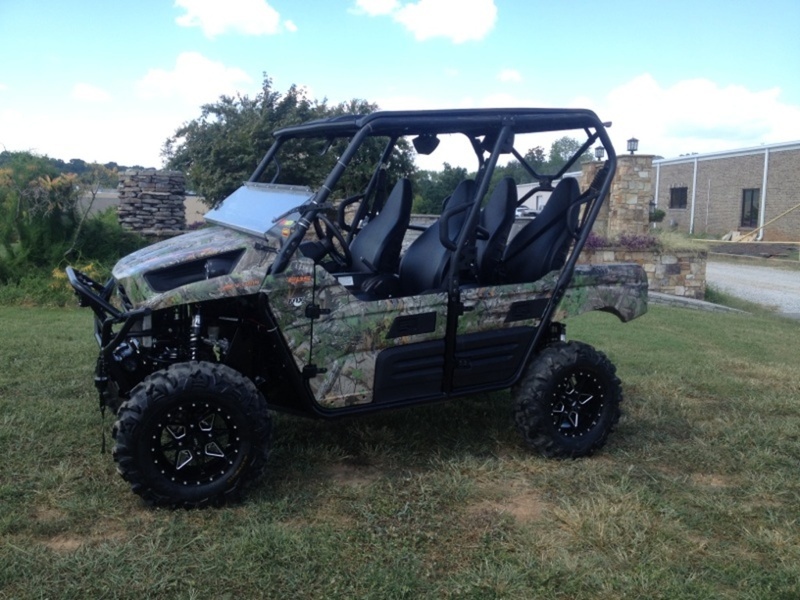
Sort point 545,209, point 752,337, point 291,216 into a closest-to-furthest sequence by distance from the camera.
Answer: point 291,216
point 545,209
point 752,337

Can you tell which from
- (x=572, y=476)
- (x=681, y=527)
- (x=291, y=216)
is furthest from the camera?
(x=572, y=476)

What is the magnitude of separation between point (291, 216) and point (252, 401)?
983 millimetres

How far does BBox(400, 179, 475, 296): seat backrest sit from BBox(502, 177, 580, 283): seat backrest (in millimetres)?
456

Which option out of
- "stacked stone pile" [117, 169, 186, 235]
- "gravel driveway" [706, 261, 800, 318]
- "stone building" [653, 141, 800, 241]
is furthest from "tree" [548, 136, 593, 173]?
"stone building" [653, 141, 800, 241]

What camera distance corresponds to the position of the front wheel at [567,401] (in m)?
4.70

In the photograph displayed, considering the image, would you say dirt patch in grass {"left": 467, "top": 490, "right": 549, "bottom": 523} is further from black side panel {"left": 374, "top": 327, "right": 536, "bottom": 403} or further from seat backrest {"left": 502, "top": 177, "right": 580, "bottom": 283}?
seat backrest {"left": 502, "top": 177, "right": 580, "bottom": 283}

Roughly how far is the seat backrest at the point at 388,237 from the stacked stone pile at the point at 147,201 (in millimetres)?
8342

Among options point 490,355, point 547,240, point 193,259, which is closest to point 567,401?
point 490,355

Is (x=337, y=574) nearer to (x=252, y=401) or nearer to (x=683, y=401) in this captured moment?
(x=252, y=401)

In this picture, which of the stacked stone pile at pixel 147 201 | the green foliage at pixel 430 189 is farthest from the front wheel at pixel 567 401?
the stacked stone pile at pixel 147 201

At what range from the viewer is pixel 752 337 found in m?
9.95

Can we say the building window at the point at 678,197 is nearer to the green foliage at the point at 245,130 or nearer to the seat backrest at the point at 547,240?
the green foliage at the point at 245,130

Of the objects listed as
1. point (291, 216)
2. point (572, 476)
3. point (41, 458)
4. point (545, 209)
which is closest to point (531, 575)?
point (572, 476)

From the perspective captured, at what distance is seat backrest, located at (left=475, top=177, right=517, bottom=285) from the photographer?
5.03 metres
